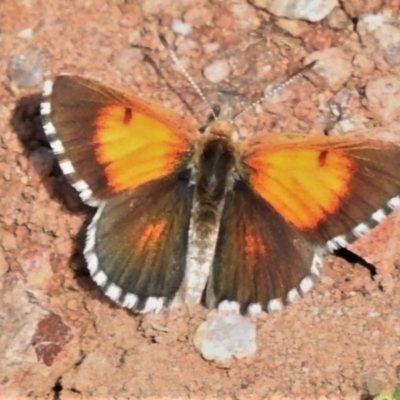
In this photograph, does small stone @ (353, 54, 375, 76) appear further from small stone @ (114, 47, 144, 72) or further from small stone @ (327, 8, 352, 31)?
small stone @ (114, 47, 144, 72)

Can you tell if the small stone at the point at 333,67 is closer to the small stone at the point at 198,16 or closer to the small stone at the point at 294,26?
the small stone at the point at 294,26

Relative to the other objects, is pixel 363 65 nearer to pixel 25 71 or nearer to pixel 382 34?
pixel 382 34

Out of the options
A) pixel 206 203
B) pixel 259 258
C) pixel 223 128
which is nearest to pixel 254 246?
pixel 259 258

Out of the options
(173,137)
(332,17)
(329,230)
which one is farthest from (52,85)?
(332,17)

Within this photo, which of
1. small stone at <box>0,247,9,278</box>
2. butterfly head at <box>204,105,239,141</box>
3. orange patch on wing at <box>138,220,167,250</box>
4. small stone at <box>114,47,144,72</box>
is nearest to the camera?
orange patch on wing at <box>138,220,167,250</box>

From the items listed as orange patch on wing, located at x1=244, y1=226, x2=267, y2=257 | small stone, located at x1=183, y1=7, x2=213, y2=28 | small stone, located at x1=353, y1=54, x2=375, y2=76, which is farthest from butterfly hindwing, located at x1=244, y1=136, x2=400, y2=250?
small stone, located at x1=183, y1=7, x2=213, y2=28

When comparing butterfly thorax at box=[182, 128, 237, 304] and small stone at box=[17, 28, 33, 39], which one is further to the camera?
small stone at box=[17, 28, 33, 39]

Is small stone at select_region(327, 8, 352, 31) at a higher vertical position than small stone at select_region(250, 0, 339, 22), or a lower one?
lower

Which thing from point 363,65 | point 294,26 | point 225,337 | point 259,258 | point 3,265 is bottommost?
point 225,337
